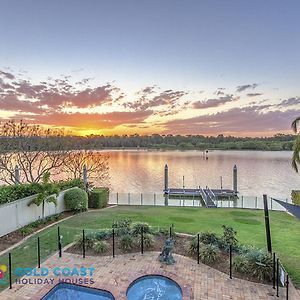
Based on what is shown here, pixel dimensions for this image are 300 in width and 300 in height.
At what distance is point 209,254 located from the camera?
8453 millimetres

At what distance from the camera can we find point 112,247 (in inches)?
375

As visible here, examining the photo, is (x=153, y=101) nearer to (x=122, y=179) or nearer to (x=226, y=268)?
(x=122, y=179)

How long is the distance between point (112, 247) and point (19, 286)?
3.25 meters

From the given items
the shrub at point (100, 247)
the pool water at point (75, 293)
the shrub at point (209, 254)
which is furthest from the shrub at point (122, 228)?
the pool water at point (75, 293)

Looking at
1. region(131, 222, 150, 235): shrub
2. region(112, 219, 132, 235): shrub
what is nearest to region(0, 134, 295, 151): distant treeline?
region(112, 219, 132, 235): shrub

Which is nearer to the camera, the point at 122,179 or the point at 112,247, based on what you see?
the point at 112,247

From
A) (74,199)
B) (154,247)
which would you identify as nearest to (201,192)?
(74,199)

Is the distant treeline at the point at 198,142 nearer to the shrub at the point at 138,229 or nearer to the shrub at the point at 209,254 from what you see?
the shrub at the point at 138,229

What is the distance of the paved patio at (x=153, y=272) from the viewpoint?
6.58 metres

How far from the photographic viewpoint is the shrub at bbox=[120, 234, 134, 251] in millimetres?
9356

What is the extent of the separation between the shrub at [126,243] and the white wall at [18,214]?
5.26 m

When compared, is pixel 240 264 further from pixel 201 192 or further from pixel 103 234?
pixel 201 192

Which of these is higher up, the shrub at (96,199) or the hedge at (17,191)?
the hedge at (17,191)

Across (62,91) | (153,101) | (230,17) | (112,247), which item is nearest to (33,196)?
(112,247)
